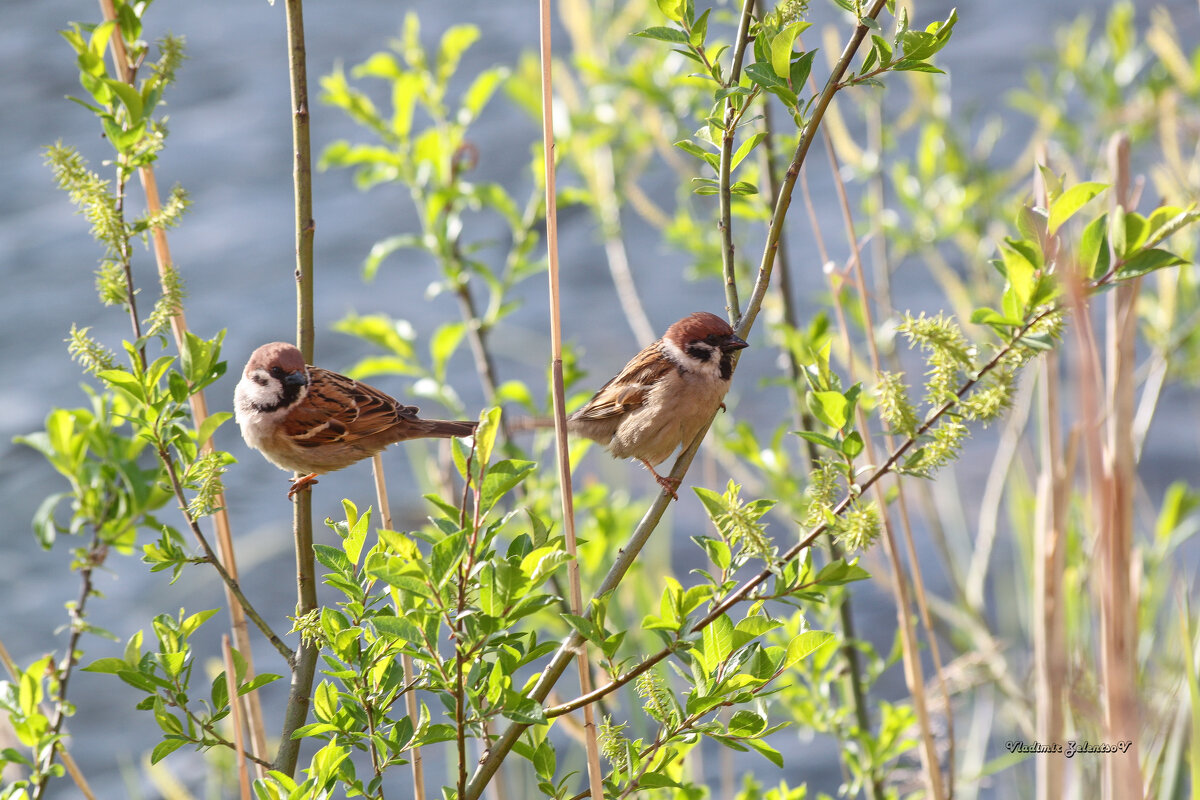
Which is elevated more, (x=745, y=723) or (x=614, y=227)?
(x=614, y=227)

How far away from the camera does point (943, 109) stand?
3.47m

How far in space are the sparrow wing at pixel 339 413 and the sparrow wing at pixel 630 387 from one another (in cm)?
42

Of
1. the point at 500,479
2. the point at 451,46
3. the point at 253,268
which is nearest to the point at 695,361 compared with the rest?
the point at 451,46

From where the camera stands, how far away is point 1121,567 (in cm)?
128

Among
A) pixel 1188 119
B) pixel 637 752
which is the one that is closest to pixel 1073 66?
pixel 1188 119

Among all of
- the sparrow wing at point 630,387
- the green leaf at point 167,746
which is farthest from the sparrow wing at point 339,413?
the green leaf at point 167,746

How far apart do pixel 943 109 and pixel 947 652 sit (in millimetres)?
1947

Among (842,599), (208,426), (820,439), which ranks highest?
(208,426)

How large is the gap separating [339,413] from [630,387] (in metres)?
0.65

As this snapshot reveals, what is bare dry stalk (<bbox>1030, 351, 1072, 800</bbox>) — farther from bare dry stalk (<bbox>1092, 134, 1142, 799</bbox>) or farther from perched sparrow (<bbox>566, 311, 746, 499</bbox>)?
perched sparrow (<bbox>566, 311, 746, 499</bbox>)

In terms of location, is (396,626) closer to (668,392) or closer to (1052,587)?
(1052,587)

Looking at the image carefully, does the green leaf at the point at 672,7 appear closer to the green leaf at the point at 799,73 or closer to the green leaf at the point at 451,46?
the green leaf at the point at 799,73

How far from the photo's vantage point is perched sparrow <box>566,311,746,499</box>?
225cm

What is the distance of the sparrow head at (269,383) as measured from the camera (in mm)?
2234
